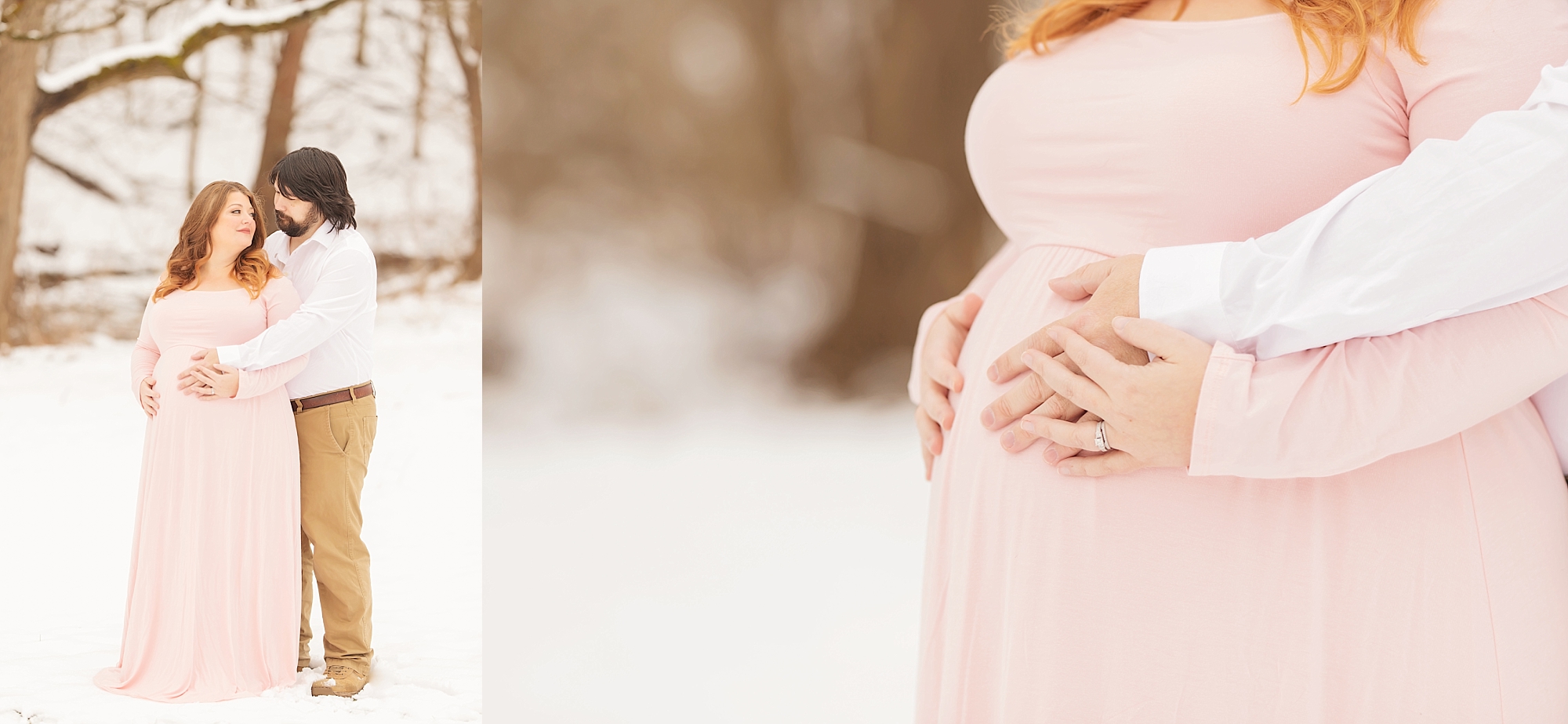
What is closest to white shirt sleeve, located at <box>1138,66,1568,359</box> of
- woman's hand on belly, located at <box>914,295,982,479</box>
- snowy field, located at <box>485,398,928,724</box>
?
woman's hand on belly, located at <box>914,295,982,479</box>

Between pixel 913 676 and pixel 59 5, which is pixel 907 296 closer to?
pixel 913 676

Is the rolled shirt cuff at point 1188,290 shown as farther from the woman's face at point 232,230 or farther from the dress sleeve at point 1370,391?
the woman's face at point 232,230

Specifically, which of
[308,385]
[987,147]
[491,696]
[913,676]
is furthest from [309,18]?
[913,676]

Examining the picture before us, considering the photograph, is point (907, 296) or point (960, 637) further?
point (907, 296)

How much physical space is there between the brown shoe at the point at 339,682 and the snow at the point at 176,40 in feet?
3.93

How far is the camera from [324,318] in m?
1.72

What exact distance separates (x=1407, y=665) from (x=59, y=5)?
228 centimetres

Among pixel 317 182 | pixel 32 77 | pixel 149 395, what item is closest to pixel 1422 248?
pixel 317 182

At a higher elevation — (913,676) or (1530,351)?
(1530,351)

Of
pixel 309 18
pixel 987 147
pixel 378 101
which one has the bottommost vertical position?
pixel 987 147

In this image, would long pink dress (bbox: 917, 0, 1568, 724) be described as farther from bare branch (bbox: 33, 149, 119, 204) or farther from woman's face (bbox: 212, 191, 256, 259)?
bare branch (bbox: 33, 149, 119, 204)

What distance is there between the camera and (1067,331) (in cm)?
67

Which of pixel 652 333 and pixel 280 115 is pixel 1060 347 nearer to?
pixel 280 115

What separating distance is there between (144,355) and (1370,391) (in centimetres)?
187
